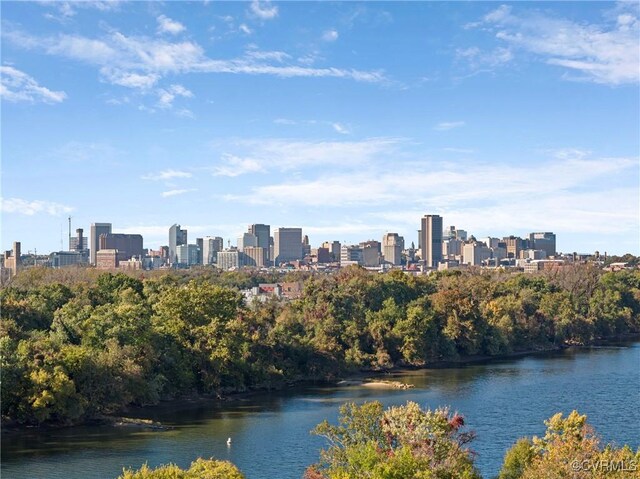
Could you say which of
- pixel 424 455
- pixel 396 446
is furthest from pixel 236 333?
pixel 424 455

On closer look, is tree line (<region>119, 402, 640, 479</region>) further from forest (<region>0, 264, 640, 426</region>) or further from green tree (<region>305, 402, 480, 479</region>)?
forest (<region>0, 264, 640, 426</region>)

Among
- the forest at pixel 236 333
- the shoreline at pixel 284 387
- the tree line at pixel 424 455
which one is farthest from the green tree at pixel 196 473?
the forest at pixel 236 333

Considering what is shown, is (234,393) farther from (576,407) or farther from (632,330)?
(632,330)

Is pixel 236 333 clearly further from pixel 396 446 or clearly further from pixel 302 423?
pixel 396 446

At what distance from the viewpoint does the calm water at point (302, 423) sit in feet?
122

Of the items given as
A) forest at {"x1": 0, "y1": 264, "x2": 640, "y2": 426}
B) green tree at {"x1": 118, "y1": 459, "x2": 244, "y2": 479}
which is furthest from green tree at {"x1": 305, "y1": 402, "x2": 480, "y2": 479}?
forest at {"x1": 0, "y1": 264, "x2": 640, "y2": 426}

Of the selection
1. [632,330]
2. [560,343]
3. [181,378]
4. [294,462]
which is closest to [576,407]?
[294,462]

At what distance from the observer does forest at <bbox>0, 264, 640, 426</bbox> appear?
46.1 m

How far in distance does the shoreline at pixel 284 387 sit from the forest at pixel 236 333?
15.8 inches

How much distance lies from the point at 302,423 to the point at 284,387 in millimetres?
14883

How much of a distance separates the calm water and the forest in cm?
261

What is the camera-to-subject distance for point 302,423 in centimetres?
4569

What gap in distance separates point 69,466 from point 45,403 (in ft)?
24.4

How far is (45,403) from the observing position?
4303 centimetres
